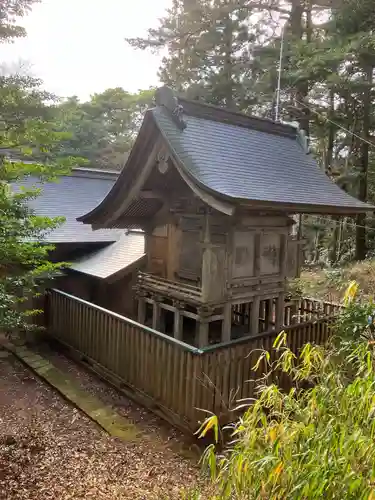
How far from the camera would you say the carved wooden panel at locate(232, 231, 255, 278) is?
651cm

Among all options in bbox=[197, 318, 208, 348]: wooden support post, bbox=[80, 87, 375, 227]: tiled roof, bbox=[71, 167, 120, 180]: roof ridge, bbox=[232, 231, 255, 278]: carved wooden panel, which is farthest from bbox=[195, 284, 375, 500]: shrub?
bbox=[71, 167, 120, 180]: roof ridge

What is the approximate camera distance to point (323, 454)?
6.56 ft

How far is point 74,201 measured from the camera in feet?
37.3

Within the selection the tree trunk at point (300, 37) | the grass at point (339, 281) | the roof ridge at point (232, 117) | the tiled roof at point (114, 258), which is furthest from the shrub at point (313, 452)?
the tree trunk at point (300, 37)

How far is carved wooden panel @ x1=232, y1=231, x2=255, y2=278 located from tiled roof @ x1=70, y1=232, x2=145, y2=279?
96.3 inches

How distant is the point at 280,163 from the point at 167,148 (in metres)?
2.84

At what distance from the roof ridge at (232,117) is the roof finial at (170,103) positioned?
0.52 meters

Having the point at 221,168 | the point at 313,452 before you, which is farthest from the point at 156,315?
the point at 313,452

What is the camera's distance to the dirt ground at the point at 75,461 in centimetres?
403

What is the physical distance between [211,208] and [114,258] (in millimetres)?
3706

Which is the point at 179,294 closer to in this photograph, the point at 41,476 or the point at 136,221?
the point at 136,221

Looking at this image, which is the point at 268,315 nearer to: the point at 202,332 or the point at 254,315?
the point at 254,315

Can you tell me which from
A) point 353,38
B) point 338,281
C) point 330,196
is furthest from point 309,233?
point 330,196

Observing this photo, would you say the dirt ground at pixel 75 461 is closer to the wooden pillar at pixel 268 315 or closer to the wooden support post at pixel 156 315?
the wooden support post at pixel 156 315
